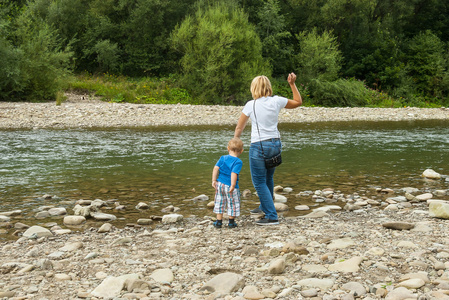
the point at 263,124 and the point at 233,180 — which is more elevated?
the point at 263,124

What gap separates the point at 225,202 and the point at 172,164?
227 inches

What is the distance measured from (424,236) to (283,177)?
4.99 meters

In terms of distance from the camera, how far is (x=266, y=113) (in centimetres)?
591

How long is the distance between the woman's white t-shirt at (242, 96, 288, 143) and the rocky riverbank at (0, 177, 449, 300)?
1291 millimetres

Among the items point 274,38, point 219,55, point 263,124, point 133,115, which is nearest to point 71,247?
point 263,124

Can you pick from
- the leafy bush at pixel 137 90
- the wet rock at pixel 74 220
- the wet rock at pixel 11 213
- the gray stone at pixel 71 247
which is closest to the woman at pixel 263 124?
the gray stone at pixel 71 247

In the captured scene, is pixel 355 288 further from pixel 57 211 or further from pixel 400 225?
pixel 57 211

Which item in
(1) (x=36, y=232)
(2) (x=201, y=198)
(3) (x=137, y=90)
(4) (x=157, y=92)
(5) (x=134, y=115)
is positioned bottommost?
(2) (x=201, y=198)

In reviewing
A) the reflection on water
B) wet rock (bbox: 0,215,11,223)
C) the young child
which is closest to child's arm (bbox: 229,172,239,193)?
the young child

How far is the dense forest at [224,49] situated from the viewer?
2911 centimetres

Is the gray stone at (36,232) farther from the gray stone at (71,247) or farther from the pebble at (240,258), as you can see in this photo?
the gray stone at (71,247)

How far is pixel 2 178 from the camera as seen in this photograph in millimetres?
9719

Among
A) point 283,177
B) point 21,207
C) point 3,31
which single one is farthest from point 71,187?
point 3,31

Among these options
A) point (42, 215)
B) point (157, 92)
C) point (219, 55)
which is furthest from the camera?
point (157, 92)
